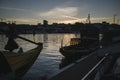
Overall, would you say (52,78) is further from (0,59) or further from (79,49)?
(79,49)

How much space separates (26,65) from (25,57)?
154cm

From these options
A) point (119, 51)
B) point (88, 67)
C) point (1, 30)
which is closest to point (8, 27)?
point (1, 30)

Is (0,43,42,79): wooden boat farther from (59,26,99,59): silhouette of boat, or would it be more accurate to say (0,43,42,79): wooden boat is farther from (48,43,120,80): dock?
(59,26,99,59): silhouette of boat

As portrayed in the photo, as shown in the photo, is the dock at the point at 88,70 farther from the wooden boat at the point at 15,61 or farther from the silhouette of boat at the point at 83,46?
the silhouette of boat at the point at 83,46

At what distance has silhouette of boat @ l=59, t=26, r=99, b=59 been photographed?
3700 cm

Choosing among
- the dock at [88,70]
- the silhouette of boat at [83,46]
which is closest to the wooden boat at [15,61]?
the dock at [88,70]

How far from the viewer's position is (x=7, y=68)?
63.7ft

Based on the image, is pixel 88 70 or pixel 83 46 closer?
pixel 88 70

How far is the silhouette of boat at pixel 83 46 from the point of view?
37.0m

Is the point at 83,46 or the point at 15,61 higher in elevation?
the point at 15,61

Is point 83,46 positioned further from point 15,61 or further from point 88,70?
point 88,70

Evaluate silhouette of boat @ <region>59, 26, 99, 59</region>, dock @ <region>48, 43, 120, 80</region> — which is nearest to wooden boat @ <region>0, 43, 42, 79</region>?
dock @ <region>48, 43, 120, 80</region>

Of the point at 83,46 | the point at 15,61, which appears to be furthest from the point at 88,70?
the point at 83,46

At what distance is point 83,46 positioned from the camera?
142 ft
